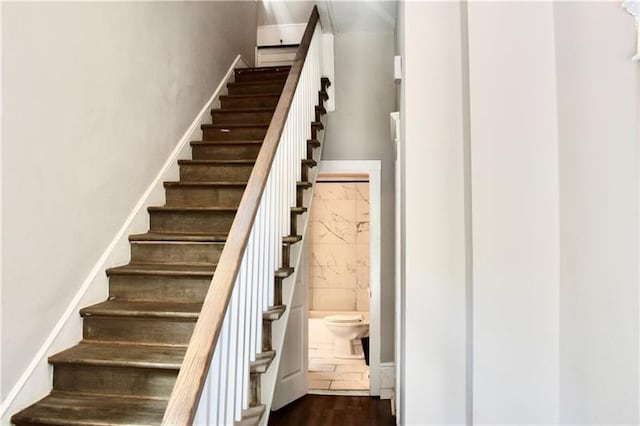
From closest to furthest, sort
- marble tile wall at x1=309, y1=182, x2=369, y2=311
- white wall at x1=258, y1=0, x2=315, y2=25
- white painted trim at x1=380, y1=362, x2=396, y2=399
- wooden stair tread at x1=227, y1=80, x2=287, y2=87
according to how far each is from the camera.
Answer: white painted trim at x1=380, y1=362, x2=396, y2=399 < wooden stair tread at x1=227, y1=80, x2=287, y2=87 < white wall at x1=258, y1=0, x2=315, y2=25 < marble tile wall at x1=309, y1=182, x2=369, y2=311

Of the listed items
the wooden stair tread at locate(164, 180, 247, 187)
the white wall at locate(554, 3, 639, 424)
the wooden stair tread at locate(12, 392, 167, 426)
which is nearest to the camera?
the white wall at locate(554, 3, 639, 424)

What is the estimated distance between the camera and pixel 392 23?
12.1 ft

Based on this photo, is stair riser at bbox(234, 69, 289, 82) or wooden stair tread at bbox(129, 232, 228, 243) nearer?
wooden stair tread at bbox(129, 232, 228, 243)

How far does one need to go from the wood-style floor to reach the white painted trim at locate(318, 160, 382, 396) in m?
0.22

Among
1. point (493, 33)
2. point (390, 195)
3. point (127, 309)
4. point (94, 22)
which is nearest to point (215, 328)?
point (127, 309)

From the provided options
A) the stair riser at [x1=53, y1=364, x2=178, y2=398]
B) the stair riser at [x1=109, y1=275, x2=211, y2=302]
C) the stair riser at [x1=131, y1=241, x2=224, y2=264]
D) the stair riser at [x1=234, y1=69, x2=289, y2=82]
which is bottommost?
the stair riser at [x1=53, y1=364, x2=178, y2=398]

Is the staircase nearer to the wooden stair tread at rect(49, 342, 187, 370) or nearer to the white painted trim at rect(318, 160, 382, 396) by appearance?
the wooden stair tread at rect(49, 342, 187, 370)

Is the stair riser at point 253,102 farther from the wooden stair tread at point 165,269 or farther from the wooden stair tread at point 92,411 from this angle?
the wooden stair tread at point 92,411

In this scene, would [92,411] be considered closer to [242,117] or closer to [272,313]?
[272,313]

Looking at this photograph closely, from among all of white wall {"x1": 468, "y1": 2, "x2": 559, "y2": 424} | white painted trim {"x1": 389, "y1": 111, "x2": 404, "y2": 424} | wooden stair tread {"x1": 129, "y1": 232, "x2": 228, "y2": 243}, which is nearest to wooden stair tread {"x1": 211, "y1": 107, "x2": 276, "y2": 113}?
white painted trim {"x1": 389, "y1": 111, "x2": 404, "y2": 424}

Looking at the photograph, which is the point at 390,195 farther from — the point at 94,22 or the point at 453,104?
the point at 94,22

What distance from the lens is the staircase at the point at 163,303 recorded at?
Result: 1.84 meters

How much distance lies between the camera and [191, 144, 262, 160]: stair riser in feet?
10.6

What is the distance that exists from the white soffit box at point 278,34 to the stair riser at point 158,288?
351 cm
